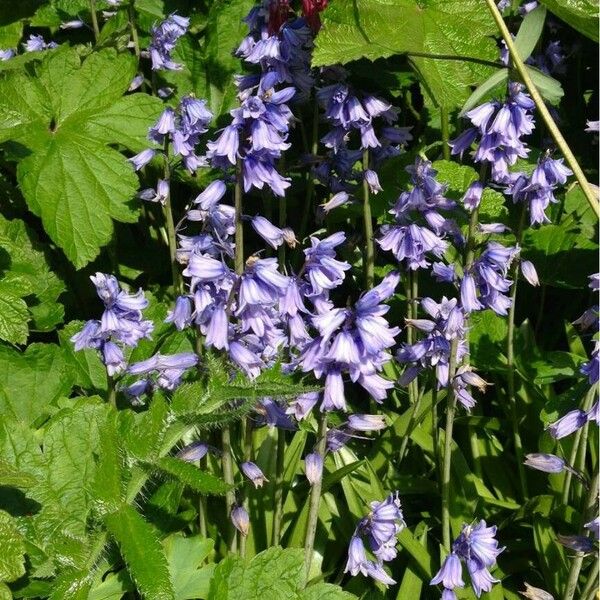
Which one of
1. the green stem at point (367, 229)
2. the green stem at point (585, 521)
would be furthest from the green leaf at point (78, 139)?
the green stem at point (585, 521)

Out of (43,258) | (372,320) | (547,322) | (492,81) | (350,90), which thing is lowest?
(547,322)

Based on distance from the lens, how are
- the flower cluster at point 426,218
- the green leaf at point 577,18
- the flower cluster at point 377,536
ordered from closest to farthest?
1. the green leaf at point 577,18
2. the flower cluster at point 377,536
3. the flower cluster at point 426,218

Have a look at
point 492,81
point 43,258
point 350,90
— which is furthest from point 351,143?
point 492,81

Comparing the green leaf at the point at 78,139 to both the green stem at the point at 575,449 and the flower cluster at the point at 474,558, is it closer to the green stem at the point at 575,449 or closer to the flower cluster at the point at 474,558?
the flower cluster at the point at 474,558

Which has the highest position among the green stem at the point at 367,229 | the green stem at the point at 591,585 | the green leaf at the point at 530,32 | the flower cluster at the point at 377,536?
the green leaf at the point at 530,32

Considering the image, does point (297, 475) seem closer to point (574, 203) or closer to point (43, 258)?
point (43, 258)

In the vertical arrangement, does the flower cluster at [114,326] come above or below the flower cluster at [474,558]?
above

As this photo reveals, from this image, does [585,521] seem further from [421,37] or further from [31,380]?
[31,380]
